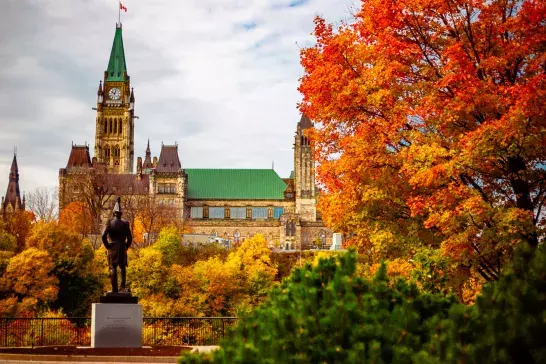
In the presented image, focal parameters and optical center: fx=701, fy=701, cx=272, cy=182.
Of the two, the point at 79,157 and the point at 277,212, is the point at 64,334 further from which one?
the point at 79,157

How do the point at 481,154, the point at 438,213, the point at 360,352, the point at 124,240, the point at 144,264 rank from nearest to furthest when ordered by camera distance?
the point at 360,352
the point at 481,154
the point at 438,213
the point at 124,240
the point at 144,264

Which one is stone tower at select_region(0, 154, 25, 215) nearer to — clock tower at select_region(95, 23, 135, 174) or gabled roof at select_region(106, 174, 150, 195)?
clock tower at select_region(95, 23, 135, 174)

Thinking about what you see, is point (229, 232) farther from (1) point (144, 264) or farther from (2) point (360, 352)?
(2) point (360, 352)

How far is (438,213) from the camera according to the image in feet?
41.7

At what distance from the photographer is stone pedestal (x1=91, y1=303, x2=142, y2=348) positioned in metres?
17.4

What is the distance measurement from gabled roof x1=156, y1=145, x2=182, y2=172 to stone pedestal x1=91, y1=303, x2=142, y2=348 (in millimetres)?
93643

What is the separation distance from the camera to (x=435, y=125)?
13.2 m

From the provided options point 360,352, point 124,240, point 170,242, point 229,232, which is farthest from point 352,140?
point 229,232

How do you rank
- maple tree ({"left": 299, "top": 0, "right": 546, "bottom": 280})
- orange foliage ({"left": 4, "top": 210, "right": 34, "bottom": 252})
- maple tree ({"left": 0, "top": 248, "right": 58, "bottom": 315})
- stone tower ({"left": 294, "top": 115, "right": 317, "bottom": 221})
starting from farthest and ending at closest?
stone tower ({"left": 294, "top": 115, "right": 317, "bottom": 221}) < orange foliage ({"left": 4, "top": 210, "right": 34, "bottom": 252}) < maple tree ({"left": 0, "top": 248, "right": 58, "bottom": 315}) < maple tree ({"left": 299, "top": 0, "right": 546, "bottom": 280})

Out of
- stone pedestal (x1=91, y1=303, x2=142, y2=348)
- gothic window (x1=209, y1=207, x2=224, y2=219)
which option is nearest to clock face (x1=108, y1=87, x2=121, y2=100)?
gothic window (x1=209, y1=207, x2=224, y2=219)

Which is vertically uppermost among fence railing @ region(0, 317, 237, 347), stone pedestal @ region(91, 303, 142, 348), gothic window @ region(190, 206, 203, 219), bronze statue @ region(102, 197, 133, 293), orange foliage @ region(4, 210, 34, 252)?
gothic window @ region(190, 206, 203, 219)

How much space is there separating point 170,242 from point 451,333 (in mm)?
51758

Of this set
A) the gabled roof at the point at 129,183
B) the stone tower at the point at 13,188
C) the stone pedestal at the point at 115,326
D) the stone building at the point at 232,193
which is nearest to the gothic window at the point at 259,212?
the stone building at the point at 232,193

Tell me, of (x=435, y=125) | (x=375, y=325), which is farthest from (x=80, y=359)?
(x=375, y=325)
